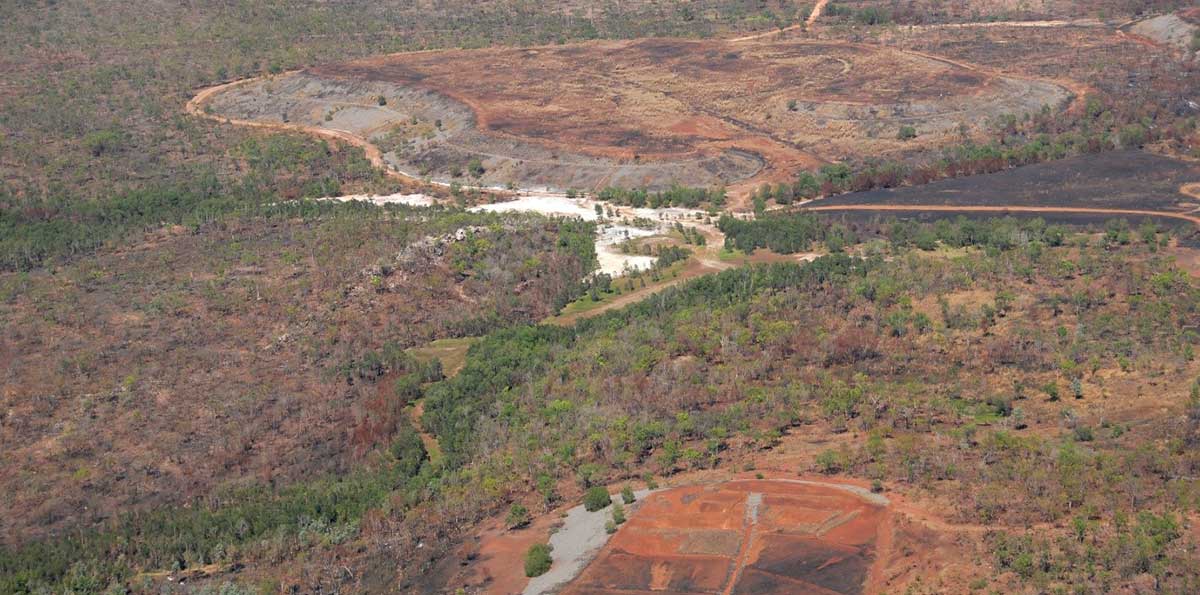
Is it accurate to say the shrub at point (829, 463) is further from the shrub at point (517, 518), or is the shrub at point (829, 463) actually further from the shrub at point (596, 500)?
the shrub at point (517, 518)

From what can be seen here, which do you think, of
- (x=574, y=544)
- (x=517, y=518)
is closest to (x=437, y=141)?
(x=517, y=518)

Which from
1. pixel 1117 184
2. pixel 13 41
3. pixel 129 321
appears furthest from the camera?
pixel 13 41

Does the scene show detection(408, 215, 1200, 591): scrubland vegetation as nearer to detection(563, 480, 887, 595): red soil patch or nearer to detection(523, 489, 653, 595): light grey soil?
detection(523, 489, 653, 595): light grey soil

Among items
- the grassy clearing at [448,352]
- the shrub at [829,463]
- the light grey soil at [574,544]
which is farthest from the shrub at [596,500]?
the grassy clearing at [448,352]

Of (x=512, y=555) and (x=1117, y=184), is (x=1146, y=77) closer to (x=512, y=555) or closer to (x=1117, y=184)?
(x=1117, y=184)

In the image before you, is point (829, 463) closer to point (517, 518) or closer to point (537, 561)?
point (517, 518)

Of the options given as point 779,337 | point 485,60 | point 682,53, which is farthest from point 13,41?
point 779,337
